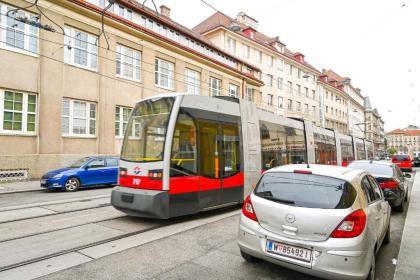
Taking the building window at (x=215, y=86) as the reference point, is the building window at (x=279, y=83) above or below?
above

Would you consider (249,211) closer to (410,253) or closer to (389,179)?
(410,253)

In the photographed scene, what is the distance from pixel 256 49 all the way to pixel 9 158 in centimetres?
3303

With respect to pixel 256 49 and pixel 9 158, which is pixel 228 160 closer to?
pixel 9 158

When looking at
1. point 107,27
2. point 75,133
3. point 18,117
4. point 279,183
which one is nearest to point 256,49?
point 107,27

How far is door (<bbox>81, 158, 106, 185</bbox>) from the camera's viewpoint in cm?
1344

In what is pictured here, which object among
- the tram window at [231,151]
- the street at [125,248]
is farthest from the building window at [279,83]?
the street at [125,248]

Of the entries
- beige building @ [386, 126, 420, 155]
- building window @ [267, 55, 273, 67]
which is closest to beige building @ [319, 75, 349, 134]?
building window @ [267, 55, 273, 67]

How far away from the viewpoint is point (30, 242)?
17.6 feet

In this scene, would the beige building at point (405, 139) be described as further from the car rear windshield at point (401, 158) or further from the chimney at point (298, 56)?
the car rear windshield at point (401, 158)

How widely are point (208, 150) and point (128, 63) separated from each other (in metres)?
15.5

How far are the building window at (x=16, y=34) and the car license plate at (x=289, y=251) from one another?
1564 cm

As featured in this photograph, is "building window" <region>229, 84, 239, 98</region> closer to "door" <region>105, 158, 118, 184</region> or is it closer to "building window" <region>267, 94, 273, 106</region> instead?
"building window" <region>267, 94, 273, 106</region>

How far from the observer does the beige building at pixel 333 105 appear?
58.0 m

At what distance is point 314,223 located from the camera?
365 centimetres
